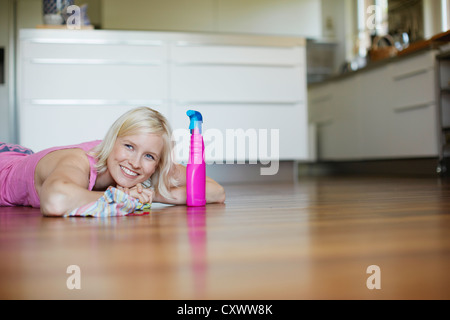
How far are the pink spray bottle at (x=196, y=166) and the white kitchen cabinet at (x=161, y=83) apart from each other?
1.64m

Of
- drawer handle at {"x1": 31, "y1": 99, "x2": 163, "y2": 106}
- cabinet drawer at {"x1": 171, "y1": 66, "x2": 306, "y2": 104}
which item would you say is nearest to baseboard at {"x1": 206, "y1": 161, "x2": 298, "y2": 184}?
cabinet drawer at {"x1": 171, "y1": 66, "x2": 306, "y2": 104}

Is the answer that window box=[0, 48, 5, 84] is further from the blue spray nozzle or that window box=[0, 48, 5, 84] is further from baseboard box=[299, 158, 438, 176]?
→ the blue spray nozzle

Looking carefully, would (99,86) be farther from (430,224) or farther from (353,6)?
(353,6)

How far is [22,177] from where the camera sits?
1493 millimetres

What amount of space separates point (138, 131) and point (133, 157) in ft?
0.24

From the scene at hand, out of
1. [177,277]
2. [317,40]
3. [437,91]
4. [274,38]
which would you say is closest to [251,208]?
[177,277]

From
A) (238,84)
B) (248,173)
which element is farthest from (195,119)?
(248,173)

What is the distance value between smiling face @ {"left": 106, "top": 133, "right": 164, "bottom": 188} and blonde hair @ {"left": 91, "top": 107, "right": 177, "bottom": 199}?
13mm

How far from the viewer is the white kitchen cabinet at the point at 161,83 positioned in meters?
2.92

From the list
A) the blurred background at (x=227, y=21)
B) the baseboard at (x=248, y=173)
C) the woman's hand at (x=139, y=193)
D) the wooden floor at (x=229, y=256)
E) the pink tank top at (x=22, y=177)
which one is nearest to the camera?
the wooden floor at (x=229, y=256)

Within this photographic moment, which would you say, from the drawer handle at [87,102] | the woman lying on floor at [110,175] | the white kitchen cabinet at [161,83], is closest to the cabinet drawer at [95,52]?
the white kitchen cabinet at [161,83]

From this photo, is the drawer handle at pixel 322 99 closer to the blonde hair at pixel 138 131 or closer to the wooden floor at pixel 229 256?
the blonde hair at pixel 138 131

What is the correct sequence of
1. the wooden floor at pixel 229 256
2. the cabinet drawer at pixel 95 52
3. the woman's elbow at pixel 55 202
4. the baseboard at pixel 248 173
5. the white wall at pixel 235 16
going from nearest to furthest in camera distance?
the wooden floor at pixel 229 256 → the woman's elbow at pixel 55 202 → the cabinet drawer at pixel 95 52 → the baseboard at pixel 248 173 → the white wall at pixel 235 16

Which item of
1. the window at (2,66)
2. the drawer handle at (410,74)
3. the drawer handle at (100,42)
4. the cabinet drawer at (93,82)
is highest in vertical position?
the window at (2,66)
